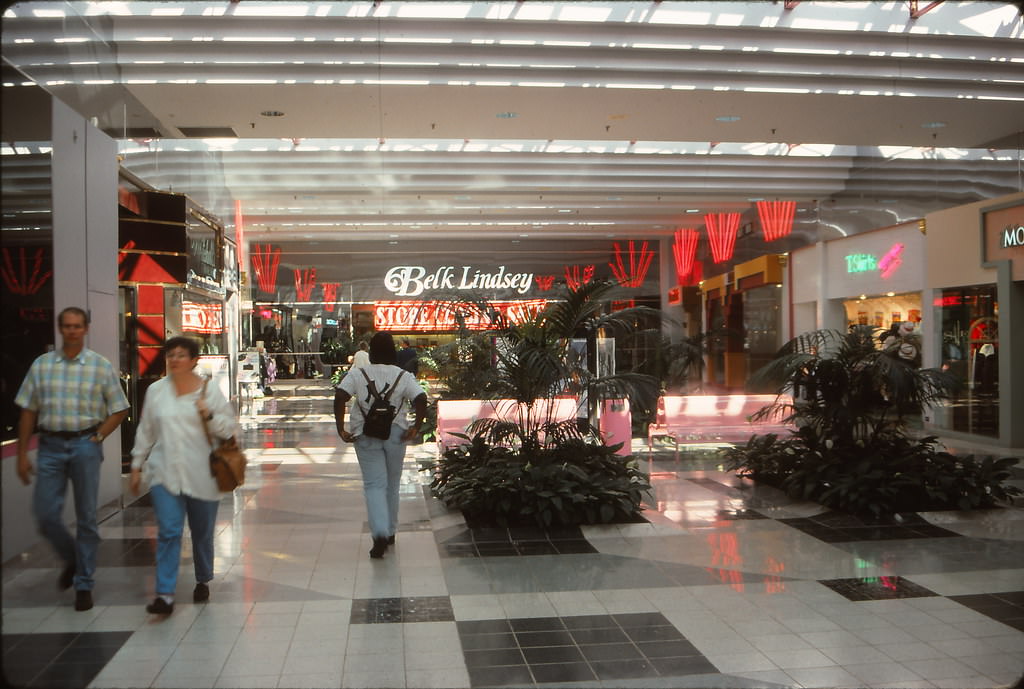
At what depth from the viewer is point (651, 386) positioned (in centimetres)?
754

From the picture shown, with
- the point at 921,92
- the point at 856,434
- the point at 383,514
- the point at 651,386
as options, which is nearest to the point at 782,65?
the point at 921,92

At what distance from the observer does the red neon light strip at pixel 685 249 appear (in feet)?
80.2

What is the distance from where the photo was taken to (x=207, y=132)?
12633 mm

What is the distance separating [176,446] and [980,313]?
12238mm

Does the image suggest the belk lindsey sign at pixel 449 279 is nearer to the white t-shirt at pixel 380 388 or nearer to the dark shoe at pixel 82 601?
the white t-shirt at pixel 380 388

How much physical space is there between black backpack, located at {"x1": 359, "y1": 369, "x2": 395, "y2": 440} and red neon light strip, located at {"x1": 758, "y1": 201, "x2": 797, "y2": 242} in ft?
47.5

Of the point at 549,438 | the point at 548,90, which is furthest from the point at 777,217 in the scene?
the point at 549,438

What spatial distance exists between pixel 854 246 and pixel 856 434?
9220 mm

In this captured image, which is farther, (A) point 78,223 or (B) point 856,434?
(B) point 856,434

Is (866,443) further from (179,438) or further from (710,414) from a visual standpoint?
(179,438)

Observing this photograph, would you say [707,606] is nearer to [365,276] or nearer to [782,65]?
[782,65]

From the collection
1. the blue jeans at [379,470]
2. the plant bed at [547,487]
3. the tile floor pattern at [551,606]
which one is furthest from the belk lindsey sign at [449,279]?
the blue jeans at [379,470]

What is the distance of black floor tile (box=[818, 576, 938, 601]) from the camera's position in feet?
17.0

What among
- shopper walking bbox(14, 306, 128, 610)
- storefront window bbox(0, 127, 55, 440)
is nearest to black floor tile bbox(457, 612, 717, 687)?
shopper walking bbox(14, 306, 128, 610)
